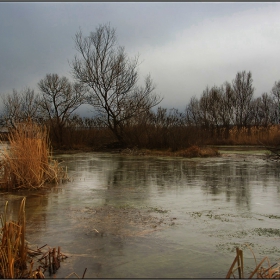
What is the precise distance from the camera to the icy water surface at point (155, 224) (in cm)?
357

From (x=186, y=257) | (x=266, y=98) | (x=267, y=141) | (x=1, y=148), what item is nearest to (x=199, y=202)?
(x=186, y=257)

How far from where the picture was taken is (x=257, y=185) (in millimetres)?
8359

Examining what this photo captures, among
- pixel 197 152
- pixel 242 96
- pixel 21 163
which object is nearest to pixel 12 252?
pixel 21 163

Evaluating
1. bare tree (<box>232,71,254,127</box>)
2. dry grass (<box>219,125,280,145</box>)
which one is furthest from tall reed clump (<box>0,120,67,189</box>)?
bare tree (<box>232,71,254,127</box>)

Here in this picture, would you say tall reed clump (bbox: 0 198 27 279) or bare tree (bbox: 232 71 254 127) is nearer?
tall reed clump (bbox: 0 198 27 279)

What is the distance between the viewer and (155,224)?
501cm

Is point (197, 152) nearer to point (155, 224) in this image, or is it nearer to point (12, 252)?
point (155, 224)

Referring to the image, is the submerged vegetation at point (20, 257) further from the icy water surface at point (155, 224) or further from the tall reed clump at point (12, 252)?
the icy water surface at point (155, 224)

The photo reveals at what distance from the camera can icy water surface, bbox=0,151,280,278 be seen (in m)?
3.57

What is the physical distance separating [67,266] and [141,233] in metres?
1.28

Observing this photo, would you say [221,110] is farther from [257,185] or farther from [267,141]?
[257,185]

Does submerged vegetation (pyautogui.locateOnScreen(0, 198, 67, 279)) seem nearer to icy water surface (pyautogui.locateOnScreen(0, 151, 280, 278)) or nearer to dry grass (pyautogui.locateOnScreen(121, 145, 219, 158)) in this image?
icy water surface (pyautogui.locateOnScreen(0, 151, 280, 278))

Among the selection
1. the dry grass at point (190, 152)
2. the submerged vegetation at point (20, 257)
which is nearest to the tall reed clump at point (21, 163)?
the submerged vegetation at point (20, 257)

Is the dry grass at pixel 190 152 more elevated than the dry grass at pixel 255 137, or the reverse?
the dry grass at pixel 255 137
